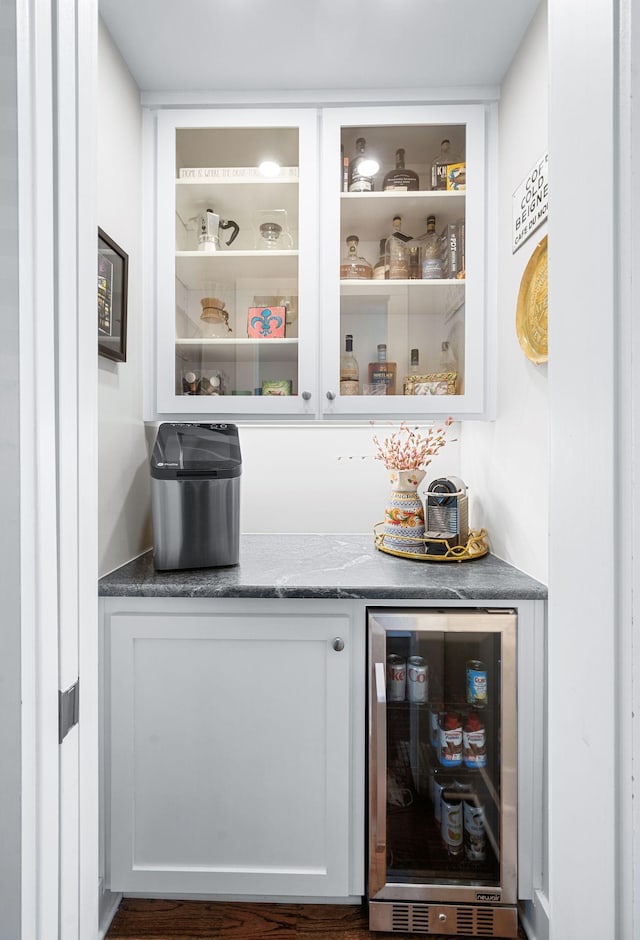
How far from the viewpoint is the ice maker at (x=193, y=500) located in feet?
4.67

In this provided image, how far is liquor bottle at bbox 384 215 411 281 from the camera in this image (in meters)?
1.67

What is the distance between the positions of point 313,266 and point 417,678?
1.29 m

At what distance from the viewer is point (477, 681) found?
4.35 feet

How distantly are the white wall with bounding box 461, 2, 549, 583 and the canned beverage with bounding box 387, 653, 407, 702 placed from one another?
44 cm

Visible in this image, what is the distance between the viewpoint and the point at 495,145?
160 centimetres

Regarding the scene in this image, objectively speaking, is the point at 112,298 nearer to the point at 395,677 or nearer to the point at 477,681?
the point at 395,677

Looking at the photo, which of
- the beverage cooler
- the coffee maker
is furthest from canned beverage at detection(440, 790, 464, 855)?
the coffee maker
